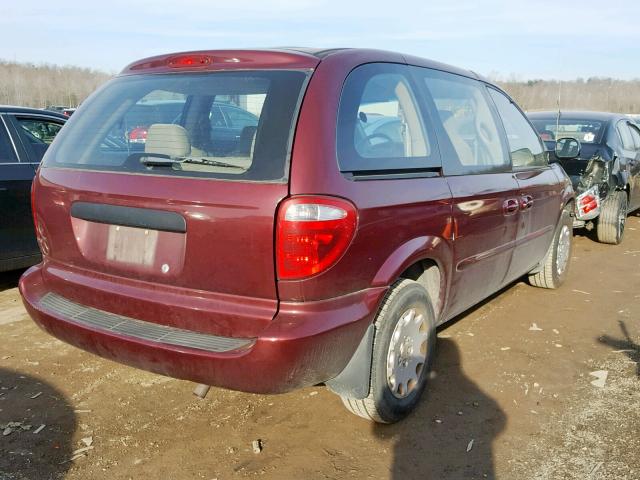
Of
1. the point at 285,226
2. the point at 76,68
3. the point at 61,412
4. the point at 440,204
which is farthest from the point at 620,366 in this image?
the point at 76,68

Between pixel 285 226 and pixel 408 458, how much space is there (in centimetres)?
129

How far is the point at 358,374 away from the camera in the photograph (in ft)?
8.70

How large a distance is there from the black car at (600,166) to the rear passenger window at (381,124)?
428 cm

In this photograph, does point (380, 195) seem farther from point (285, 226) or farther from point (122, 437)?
point (122, 437)

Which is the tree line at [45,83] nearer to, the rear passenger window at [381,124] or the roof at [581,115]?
the roof at [581,115]

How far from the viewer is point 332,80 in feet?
8.30

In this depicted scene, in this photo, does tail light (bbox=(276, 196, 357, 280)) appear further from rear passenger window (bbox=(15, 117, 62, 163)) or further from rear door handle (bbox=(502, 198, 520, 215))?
rear passenger window (bbox=(15, 117, 62, 163))

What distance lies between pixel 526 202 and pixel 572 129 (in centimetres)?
425

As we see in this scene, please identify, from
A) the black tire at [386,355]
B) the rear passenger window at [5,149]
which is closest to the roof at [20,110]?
the rear passenger window at [5,149]

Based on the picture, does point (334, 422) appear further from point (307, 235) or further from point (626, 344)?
point (626, 344)

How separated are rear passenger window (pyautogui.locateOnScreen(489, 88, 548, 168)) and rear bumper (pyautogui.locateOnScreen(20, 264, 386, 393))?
2101mm

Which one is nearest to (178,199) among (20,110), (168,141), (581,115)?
(168,141)

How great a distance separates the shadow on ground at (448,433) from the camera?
2631 mm

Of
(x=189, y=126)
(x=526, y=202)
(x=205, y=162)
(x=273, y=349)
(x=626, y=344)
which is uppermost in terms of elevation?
(x=189, y=126)
